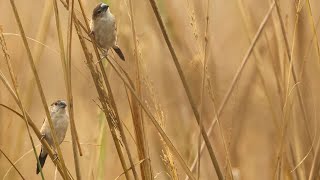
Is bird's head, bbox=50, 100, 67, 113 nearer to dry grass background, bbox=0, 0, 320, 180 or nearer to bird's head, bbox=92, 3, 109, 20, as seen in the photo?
dry grass background, bbox=0, 0, 320, 180

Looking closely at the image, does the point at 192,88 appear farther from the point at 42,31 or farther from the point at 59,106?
the point at 42,31

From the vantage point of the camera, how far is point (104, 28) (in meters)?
1.66

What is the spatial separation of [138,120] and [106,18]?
61 centimetres

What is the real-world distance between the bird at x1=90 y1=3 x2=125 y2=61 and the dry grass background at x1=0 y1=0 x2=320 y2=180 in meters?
0.04

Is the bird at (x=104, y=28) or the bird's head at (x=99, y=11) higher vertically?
A: the bird's head at (x=99, y=11)

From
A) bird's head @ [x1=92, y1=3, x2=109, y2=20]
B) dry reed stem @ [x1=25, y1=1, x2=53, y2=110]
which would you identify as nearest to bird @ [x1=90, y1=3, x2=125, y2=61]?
bird's head @ [x1=92, y1=3, x2=109, y2=20]

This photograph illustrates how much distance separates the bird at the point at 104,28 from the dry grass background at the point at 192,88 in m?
0.04

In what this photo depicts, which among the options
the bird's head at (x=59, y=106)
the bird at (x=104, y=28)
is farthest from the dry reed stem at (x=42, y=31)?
the bird's head at (x=59, y=106)

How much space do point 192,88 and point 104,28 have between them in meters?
0.35

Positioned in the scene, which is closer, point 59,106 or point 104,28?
point 104,28

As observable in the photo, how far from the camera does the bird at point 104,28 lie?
161cm

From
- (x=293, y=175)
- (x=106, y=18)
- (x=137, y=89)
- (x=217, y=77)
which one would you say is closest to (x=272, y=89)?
(x=217, y=77)

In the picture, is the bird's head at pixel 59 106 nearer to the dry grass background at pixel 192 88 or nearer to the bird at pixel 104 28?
the dry grass background at pixel 192 88

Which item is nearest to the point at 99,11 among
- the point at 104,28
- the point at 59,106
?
the point at 104,28
